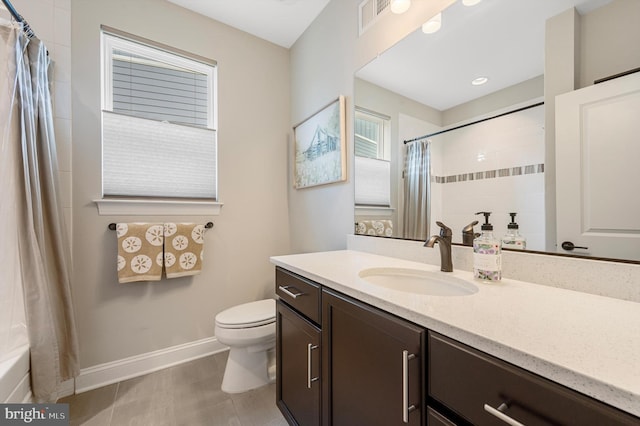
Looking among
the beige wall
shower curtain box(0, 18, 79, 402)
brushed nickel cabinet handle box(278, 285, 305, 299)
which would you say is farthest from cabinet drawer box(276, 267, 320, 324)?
shower curtain box(0, 18, 79, 402)

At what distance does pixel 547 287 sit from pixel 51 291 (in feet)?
7.04

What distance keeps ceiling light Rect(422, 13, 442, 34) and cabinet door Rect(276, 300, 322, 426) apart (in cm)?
143

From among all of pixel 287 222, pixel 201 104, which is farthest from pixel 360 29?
pixel 287 222

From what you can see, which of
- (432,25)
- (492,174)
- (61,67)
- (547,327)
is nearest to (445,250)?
(492,174)

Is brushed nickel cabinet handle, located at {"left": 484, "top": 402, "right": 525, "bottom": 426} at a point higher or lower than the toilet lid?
higher

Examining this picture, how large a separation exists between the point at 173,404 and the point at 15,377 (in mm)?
750

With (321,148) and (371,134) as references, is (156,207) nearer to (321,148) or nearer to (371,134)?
(321,148)

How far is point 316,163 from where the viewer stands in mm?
1937

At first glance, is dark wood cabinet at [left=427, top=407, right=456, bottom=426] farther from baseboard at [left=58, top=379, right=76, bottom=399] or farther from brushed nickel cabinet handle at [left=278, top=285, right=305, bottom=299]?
baseboard at [left=58, top=379, right=76, bottom=399]

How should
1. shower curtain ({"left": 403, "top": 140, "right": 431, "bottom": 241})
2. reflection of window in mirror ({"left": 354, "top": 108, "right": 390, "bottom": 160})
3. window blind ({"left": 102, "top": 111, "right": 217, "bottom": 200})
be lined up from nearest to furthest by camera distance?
shower curtain ({"left": 403, "top": 140, "right": 431, "bottom": 241}) < reflection of window in mirror ({"left": 354, "top": 108, "right": 390, "bottom": 160}) < window blind ({"left": 102, "top": 111, "right": 217, "bottom": 200})

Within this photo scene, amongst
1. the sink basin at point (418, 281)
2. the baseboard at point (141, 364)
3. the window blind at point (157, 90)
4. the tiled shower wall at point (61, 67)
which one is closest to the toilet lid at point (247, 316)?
the baseboard at point (141, 364)

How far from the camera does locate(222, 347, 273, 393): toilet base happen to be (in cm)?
158

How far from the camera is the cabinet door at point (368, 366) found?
63cm

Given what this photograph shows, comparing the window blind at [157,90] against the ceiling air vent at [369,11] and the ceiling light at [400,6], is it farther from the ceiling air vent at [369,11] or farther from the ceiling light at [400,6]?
the ceiling light at [400,6]
